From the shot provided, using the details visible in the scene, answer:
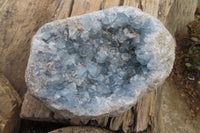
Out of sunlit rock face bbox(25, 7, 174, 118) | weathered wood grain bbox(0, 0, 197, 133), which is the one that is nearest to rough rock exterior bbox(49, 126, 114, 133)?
weathered wood grain bbox(0, 0, 197, 133)

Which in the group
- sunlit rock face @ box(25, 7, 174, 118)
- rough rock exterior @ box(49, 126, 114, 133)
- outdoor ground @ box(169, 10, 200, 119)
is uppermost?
sunlit rock face @ box(25, 7, 174, 118)

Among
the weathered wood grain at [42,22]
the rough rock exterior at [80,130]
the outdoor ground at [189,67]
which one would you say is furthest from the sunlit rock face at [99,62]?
the outdoor ground at [189,67]

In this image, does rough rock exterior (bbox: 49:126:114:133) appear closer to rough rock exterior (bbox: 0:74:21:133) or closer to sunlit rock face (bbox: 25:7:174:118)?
sunlit rock face (bbox: 25:7:174:118)

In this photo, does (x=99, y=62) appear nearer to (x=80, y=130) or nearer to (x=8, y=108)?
(x=80, y=130)

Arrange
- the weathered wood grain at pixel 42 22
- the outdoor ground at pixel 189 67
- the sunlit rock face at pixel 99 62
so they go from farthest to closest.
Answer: the outdoor ground at pixel 189 67, the weathered wood grain at pixel 42 22, the sunlit rock face at pixel 99 62

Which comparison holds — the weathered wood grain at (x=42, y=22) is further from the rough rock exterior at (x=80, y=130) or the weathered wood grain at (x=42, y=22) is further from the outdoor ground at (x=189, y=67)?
the outdoor ground at (x=189, y=67)

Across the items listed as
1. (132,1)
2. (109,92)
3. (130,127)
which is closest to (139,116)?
(130,127)

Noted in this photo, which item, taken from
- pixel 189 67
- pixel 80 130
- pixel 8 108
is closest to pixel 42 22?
pixel 8 108
